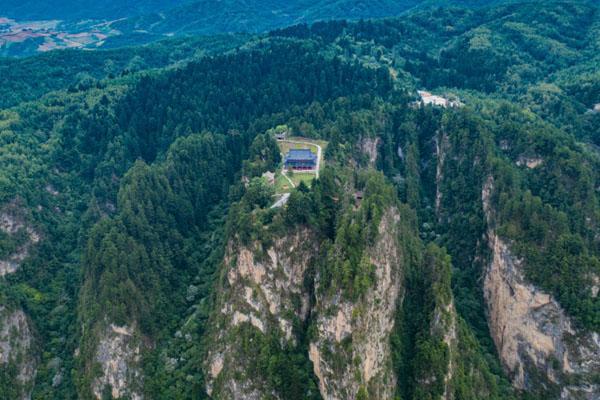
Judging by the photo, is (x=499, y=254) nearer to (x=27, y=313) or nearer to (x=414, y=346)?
(x=414, y=346)

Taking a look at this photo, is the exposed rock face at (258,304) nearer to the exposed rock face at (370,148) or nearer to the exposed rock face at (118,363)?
the exposed rock face at (118,363)

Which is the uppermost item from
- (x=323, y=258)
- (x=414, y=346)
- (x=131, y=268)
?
(x=323, y=258)

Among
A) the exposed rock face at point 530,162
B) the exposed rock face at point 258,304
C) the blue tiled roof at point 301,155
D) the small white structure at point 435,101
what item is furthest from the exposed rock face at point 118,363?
the small white structure at point 435,101

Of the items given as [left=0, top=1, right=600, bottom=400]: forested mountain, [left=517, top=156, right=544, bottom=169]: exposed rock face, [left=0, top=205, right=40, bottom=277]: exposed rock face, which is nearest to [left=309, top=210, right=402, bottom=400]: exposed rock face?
[left=0, top=1, right=600, bottom=400]: forested mountain

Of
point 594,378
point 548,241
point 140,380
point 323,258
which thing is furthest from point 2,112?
point 594,378

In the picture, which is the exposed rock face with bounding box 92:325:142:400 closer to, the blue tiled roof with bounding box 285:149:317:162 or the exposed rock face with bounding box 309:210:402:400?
the exposed rock face with bounding box 309:210:402:400
